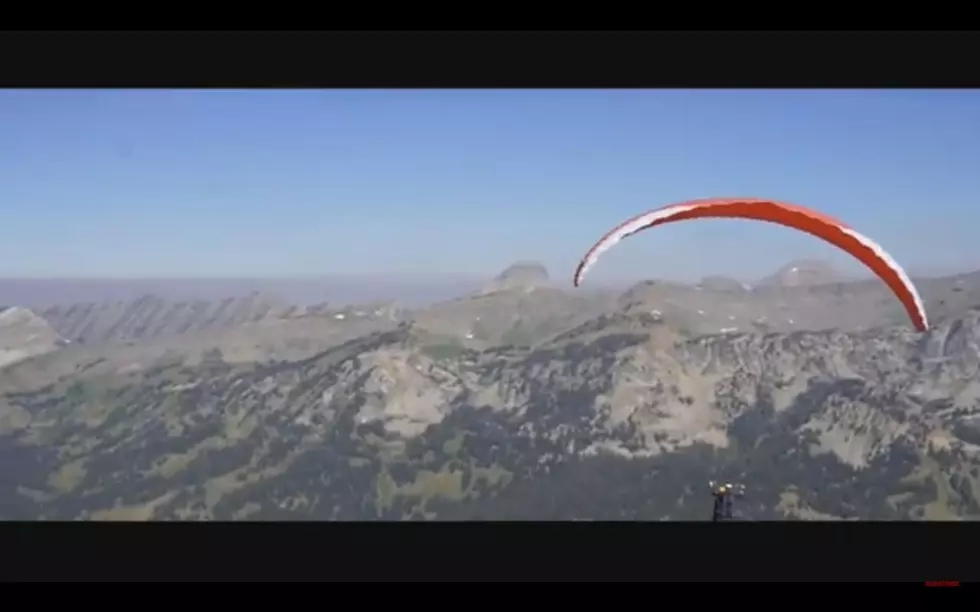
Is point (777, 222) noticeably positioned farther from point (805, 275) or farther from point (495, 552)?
point (495, 552)

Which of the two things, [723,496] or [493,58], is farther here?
[723,496]

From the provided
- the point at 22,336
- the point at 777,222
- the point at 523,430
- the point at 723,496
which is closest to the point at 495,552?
the point at 523,430

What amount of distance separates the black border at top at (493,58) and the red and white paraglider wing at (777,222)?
1.74 feet

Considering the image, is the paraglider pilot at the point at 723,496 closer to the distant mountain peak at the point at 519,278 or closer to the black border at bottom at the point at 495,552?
the black border at bottom at the point at 495,552

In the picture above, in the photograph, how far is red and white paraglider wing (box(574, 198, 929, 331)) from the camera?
4.52m

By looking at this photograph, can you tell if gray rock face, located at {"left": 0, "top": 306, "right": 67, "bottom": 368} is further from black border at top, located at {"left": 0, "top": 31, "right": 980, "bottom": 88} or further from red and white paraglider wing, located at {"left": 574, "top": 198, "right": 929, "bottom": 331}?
red and white paraglider wing, located at {"left": 574, "top": 198, "right": 929, "bottom": 331}

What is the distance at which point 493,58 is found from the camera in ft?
14.7

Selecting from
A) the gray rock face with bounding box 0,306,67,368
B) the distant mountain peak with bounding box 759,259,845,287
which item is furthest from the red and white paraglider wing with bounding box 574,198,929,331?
the gray rock face with bounding box 0,306,67,368

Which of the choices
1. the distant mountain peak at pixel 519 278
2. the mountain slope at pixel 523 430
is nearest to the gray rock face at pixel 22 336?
the mountain slope at pixel 523 430

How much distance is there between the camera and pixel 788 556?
14.8 ft

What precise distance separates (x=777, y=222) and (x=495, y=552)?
1937 millimetres

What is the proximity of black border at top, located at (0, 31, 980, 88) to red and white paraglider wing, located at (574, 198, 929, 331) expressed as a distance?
0.53 metres

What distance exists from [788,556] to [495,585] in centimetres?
129

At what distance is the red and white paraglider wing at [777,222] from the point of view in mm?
4520
